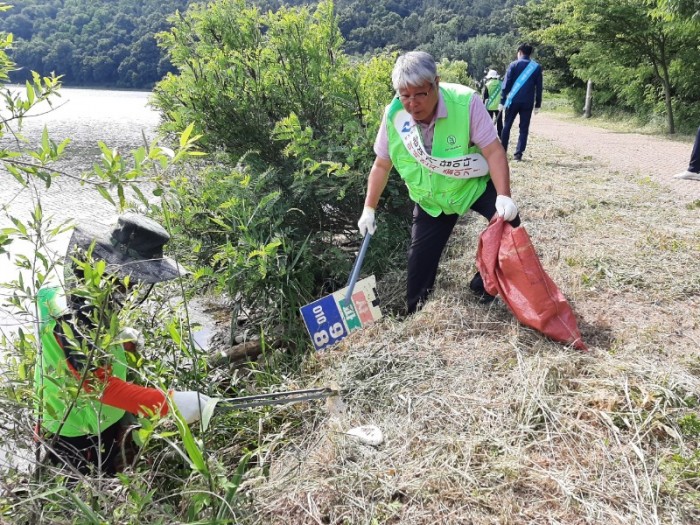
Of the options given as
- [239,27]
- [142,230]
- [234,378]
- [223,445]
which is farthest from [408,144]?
[239,27]

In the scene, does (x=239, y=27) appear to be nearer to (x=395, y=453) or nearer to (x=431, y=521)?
(x=395, y=453)

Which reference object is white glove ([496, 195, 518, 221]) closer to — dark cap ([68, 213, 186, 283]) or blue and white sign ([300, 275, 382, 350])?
blue and white sign ([300, 275, 382, 350])

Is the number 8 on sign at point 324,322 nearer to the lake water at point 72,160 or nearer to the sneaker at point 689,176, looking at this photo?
the lake water at point 72,160

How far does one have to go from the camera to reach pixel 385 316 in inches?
135

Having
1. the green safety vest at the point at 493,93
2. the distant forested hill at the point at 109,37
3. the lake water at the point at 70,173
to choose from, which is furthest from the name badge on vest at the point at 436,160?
the distant forested hill at the point at 109,37

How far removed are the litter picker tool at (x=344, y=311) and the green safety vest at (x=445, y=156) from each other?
0.49m

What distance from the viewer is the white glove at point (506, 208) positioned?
8.97 ft

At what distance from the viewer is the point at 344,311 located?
3.29 m

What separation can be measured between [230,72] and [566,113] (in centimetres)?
2409

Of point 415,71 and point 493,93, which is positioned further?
point 493,93

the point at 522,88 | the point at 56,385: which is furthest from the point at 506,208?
the point at 522,88

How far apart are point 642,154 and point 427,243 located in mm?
8370

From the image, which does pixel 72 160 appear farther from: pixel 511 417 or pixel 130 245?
pixel 511 417

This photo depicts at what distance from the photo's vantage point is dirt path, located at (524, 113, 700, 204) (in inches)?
250
